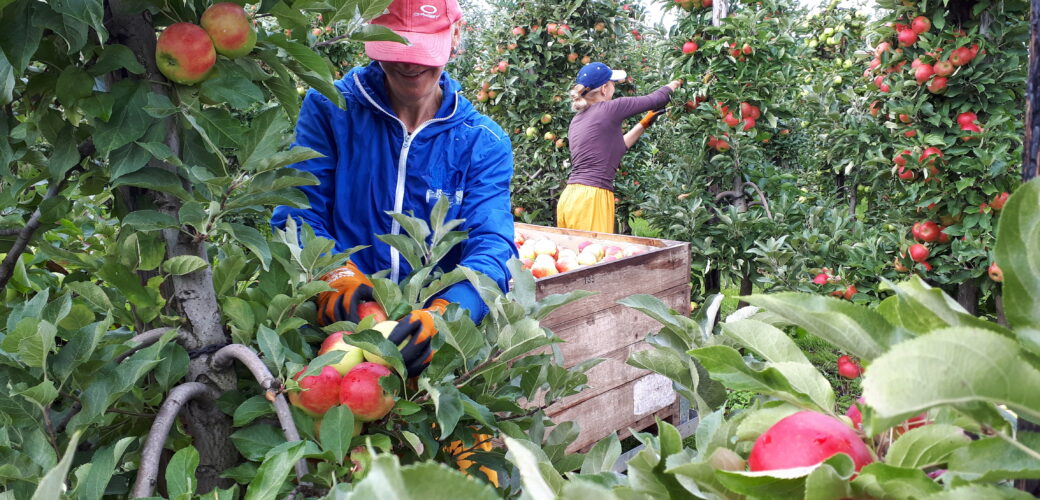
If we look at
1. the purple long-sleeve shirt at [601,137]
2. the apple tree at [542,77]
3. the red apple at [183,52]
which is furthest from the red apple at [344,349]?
the apple tree at [542,77]

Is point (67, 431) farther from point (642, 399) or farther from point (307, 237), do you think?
point (642, 399)

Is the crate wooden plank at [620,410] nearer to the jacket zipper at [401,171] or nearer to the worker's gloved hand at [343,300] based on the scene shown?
the jacket zipper at [401,171]

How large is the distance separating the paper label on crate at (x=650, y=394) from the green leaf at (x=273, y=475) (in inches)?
97.5

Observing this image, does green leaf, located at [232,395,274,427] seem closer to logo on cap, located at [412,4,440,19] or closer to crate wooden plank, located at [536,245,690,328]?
logo on cap, located at [412,4,440,19]

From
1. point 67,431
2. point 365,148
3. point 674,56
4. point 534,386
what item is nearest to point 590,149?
point 674,56

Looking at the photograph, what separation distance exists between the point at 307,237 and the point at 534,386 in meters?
0.40

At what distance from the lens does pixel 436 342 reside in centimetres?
90

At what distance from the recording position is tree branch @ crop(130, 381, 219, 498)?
0.64 m

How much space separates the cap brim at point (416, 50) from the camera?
1.64 meters

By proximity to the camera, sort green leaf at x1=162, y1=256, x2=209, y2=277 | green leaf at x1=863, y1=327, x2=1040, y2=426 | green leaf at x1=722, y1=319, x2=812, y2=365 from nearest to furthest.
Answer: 1. green leaf at x1=863, y1=327, x2=1040, y2=426
2. green leaf at x1=722, y1=319, x2=812, y2=365
3. green leaf at x1=162, y1=256, x2=209, y2=277

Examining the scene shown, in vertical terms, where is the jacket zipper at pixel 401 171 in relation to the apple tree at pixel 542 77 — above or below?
above

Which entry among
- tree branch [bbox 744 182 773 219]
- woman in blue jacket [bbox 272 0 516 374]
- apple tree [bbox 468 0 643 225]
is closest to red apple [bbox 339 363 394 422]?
woman in blue jacket [bbox 272 0 516 374]

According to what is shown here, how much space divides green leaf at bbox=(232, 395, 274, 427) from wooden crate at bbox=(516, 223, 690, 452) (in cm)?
168

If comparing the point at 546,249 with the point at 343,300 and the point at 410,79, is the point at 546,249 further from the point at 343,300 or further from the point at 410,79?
the point at 343,300
